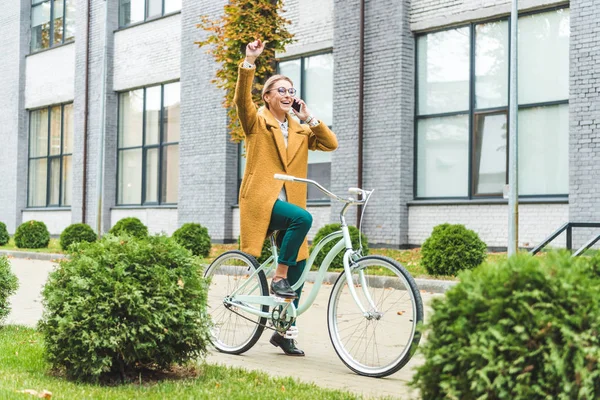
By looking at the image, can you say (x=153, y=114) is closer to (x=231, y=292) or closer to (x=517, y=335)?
(x=231, y=292)

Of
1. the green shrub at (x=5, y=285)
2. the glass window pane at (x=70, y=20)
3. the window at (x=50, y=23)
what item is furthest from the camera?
the window at (x=50, y=23)

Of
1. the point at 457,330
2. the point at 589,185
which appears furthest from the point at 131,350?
the point at 589,185

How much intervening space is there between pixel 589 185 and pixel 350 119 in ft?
18.5

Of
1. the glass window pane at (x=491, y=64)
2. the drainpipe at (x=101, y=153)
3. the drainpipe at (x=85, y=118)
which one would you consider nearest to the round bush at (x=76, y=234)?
the drainpipe at (x=101, y=153)

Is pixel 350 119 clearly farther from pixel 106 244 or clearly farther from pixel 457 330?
pixel 457 330

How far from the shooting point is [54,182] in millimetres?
29188

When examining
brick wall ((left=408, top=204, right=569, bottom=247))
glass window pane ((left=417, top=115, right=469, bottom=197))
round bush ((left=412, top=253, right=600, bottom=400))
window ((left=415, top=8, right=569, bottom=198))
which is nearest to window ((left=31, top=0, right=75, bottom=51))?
window ((left=415, top=8, right=569, bottom=198))

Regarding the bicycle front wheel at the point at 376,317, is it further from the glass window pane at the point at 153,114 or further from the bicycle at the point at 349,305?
the glass window pane at the point at 153,114

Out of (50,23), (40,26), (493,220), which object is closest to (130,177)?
(50,23)

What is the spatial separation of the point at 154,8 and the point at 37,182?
8.58 m

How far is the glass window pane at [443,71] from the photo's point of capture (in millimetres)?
16891

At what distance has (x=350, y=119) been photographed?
18.3 meters

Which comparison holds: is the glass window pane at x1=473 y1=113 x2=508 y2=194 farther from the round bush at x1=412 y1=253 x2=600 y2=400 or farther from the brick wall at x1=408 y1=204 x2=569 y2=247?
the round bush at x1=412 y1=253 x2=600 y2=400

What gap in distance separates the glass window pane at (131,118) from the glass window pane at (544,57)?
13.1 m
